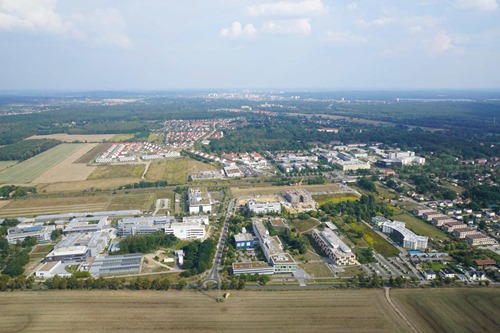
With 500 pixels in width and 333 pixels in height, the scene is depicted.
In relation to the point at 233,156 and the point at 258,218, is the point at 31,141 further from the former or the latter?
the point at 258,218

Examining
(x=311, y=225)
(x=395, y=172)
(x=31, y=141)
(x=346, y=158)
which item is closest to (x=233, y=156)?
(x=346, y=158)

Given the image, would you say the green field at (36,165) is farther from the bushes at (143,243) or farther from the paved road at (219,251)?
the paved road at (219,251)

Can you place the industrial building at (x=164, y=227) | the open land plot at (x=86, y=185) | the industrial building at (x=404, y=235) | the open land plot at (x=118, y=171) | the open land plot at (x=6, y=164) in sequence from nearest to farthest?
the industrial building at (x=404, y=235) → the industrial building at (x=164, y=227) → the open land plot at (x=86, y=185) → the open land plot at (x=118, y=171) → the open land plot at (x=6, y=164)

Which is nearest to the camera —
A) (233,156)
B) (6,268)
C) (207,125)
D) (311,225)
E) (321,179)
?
(6,268)

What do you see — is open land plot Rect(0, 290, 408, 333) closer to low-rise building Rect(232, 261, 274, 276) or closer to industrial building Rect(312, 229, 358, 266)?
low-rise building Rect(232, 261, 274, 276)

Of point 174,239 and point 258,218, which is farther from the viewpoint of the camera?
point 258,218

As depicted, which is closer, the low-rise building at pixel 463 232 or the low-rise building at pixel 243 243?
the low-rise building at pixel 243 243

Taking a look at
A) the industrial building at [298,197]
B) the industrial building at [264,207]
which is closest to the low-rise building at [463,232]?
the industrial building at [298,197]
